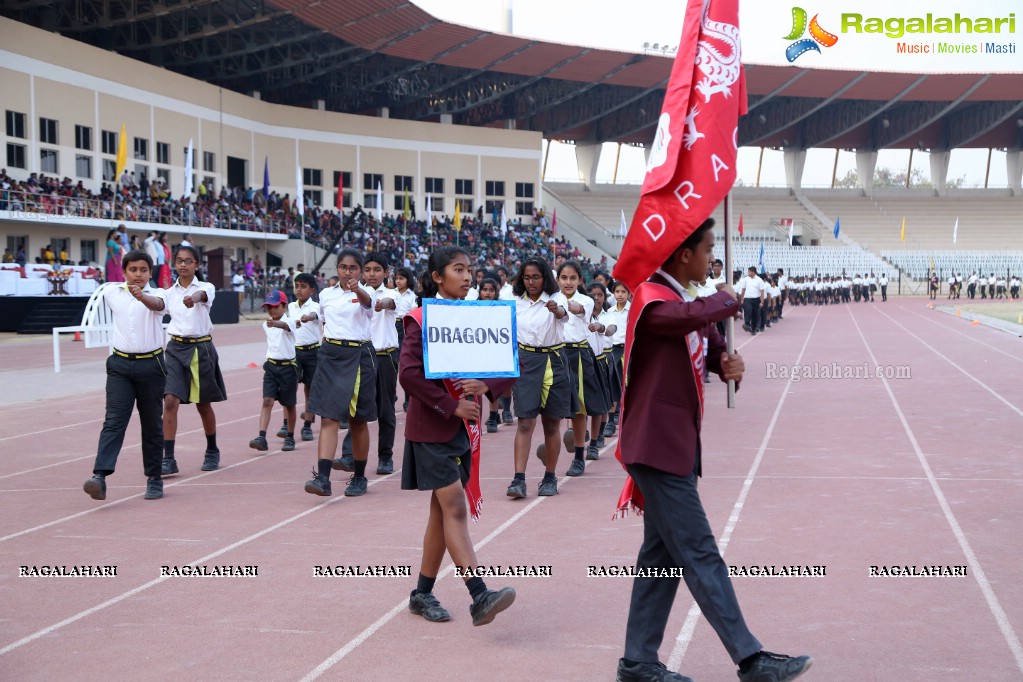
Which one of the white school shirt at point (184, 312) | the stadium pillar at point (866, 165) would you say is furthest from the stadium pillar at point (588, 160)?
the white school shirt at point (184, 312)

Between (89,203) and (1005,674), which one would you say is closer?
(1005,674)

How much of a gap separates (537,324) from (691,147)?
4378mm

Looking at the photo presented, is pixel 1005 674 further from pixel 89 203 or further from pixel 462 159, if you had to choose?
pixel 462 159

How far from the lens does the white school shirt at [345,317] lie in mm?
8219

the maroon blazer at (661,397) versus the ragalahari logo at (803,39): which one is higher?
the ragalahari logo at (803,39)

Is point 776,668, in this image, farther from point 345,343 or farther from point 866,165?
point 866,165

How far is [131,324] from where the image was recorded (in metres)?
7.82

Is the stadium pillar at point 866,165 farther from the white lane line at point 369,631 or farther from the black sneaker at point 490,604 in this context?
the black sneaker at point 490,604

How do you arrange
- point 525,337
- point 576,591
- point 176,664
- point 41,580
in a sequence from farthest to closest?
point 525,337 → point 41,580 → point 576,591 → point 176,664

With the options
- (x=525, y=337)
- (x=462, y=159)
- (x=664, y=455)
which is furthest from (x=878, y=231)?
(x=664, y=455)

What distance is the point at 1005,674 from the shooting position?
4133 mm

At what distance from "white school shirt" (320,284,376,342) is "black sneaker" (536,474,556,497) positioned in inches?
68.2

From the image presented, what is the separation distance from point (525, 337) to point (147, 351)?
2.78 meters

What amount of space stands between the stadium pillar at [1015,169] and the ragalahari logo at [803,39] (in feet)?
61.6
